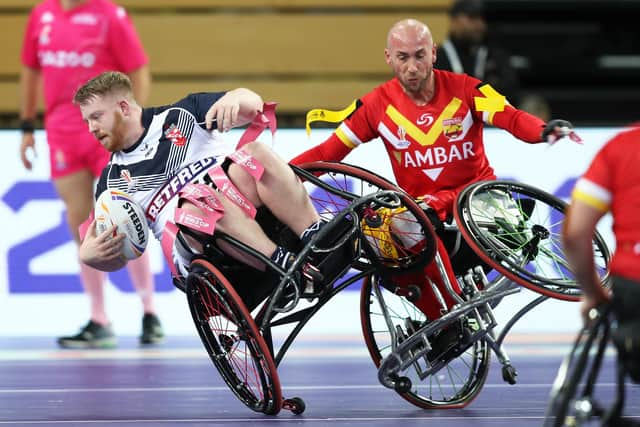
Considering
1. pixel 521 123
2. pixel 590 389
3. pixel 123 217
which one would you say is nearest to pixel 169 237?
pixel 123 217

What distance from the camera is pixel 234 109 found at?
14.0 ft

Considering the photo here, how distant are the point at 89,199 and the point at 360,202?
283 centimetres

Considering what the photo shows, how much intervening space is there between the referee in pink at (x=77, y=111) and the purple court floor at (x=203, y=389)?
215mm

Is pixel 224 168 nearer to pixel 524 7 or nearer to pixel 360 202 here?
pixel 360 202

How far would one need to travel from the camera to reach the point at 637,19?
11141 mm

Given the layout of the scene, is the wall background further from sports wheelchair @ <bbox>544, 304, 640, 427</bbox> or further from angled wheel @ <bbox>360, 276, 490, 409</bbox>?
sports wheelchair @ <bbox>544, 304, 640, 427</bbox>

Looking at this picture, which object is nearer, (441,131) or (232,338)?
(232,338)

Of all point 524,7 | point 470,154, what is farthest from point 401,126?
point 524,7

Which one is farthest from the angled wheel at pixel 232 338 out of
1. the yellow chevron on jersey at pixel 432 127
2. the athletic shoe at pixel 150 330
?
the athletic shoe at pixel 150 330

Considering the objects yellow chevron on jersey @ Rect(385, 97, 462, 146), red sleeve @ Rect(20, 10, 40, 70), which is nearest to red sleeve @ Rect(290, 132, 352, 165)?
yellow chevron on jersey @ Rect(385, 97, 462, 146)

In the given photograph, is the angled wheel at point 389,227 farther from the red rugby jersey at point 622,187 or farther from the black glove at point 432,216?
the red rugby jersey at point 622,187

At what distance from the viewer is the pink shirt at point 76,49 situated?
6.73 meters

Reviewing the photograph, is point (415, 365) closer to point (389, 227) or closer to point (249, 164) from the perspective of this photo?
point (389, 227)

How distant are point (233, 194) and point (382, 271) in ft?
2.10
